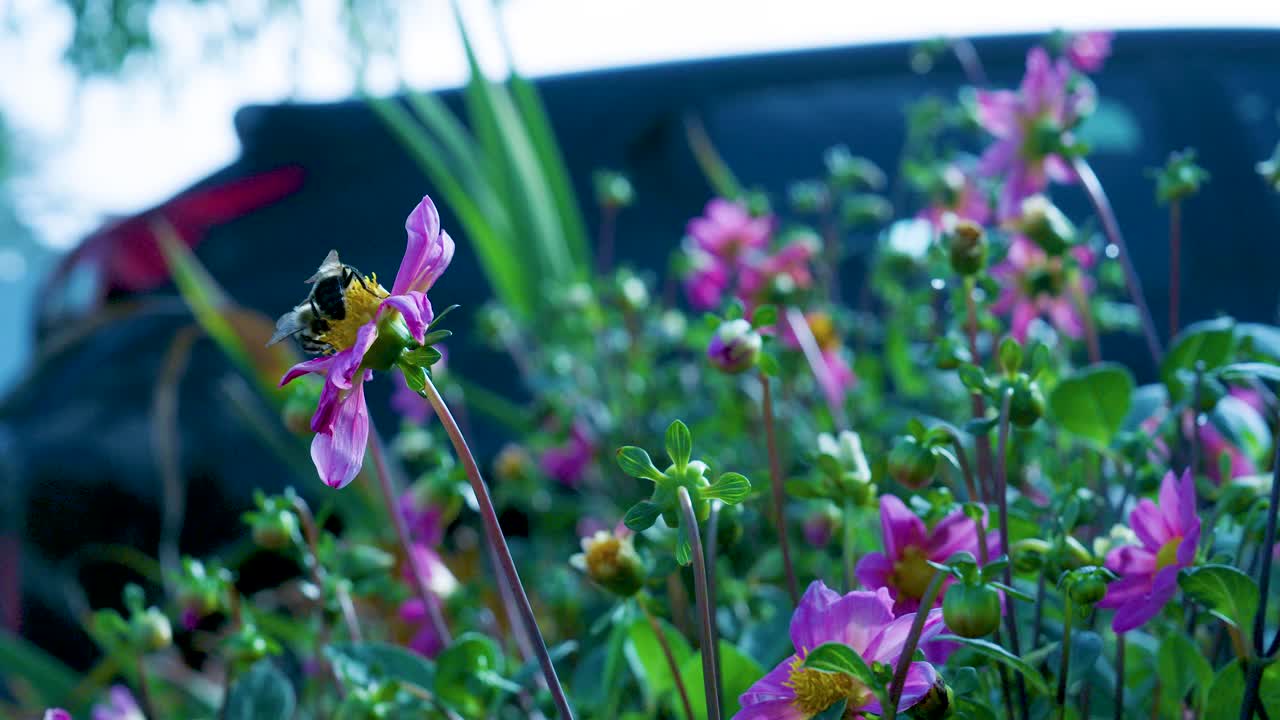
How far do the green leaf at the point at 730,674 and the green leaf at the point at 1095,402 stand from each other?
21 centimetres

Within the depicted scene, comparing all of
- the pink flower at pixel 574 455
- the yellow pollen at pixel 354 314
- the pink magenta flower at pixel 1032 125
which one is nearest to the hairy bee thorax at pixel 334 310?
the yellow pollen at pixel 354 314

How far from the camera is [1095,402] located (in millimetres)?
551

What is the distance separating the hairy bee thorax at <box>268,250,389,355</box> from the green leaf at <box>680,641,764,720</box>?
7.5 inches

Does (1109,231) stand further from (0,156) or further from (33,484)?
(0,156)

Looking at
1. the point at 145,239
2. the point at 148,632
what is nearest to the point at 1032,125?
the point at 148,632

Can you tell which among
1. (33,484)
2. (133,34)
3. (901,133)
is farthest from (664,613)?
(133,34)

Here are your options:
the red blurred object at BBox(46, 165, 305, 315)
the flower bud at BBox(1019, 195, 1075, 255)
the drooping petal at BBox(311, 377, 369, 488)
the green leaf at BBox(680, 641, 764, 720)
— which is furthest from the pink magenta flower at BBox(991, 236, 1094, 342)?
the red blurred object at BBox(46, 165, 305, 315)

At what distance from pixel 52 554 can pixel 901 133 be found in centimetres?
148

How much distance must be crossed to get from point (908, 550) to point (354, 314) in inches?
9.3

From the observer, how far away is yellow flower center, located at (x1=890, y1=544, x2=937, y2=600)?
428 mm

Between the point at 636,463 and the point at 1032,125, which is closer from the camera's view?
the point at 636,463

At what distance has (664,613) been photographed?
0.53 m

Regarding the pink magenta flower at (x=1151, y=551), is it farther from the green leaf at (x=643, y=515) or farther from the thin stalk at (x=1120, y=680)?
the green leaf at (x=643, y=515)

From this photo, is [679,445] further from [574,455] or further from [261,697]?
[574,455]
